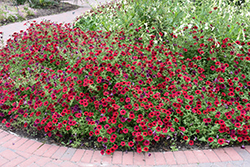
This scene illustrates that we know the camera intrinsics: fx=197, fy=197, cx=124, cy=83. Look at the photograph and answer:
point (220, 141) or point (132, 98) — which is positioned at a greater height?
point (132, 98)

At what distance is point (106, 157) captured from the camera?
224 centimetres

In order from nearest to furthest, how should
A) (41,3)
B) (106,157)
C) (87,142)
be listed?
(106,157) → (87,142) → (41,3)

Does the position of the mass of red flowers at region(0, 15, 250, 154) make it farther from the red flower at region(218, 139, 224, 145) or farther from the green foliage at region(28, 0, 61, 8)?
the green foliage at region(28, 0, 61, 8)

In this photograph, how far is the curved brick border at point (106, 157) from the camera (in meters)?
2.17

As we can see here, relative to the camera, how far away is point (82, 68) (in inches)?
109

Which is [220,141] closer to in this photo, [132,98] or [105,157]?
[132,98]

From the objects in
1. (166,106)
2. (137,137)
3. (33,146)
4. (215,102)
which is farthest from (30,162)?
(215,102)

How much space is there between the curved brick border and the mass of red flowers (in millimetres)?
117

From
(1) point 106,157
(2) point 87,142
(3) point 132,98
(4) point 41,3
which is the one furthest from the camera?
(4) point 41,3

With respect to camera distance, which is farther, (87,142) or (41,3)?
(41,3)

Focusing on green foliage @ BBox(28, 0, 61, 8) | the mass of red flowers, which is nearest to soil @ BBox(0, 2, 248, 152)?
the mass of red flowers

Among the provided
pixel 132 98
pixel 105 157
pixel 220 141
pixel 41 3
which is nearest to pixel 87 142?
pixel 105 157

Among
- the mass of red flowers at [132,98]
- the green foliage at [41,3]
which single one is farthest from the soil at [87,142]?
the green foliage at [41,3]

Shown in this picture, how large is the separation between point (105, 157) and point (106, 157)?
1cm
